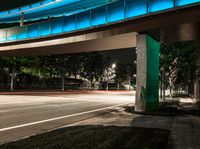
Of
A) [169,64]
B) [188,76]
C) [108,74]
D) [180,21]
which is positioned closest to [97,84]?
[108,74]

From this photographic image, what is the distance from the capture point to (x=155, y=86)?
19.3 m

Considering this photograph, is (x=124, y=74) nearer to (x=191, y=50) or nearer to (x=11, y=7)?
(x=11, y=7)

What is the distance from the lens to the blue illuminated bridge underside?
53.7 ft

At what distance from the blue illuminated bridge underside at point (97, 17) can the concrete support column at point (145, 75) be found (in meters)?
2.07

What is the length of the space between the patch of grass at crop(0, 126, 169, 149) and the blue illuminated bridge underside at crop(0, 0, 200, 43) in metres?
9.78

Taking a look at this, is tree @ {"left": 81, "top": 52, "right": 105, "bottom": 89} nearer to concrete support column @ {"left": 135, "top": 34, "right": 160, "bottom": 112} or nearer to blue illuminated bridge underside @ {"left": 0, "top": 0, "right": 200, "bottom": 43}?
blue illuminated bridge underside @ {"left": 0, "top": 0, "right": 200, "bottom": 43}

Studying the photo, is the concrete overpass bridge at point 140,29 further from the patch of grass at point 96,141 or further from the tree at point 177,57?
the patch of grass at point 96,141

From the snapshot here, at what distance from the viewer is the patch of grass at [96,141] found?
6.38 m

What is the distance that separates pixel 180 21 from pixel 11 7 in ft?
114

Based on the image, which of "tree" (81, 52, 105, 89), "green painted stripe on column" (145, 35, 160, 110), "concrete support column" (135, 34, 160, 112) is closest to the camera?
"concrete support column" (135, 34, 160, 112)

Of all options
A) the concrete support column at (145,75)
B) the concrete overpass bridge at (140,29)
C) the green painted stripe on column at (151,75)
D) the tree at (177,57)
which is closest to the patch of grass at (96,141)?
the concrete support column at (145,75)

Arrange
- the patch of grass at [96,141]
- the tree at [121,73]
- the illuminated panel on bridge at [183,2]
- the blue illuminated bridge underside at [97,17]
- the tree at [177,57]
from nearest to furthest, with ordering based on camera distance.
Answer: the patch of grass at [96,141], the illuminated panel on bridge at [183,2], the blue illuminated bridge underside at [97,17], the tree at [177,57], the tree at [121,73]

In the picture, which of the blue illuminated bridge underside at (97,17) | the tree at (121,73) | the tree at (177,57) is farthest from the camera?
the tree at (121,73)

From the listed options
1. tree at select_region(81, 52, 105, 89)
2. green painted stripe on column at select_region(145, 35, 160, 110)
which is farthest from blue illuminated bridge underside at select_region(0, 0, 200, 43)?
tree at select_region(81, 52, 105, 89)
